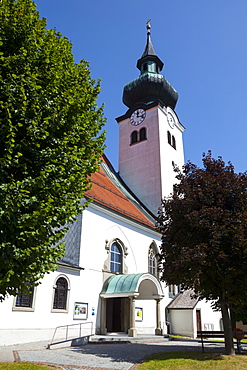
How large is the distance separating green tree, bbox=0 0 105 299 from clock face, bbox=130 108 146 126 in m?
26.6

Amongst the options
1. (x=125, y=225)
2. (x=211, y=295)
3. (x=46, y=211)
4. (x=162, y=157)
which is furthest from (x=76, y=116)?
(x=162, y=157)

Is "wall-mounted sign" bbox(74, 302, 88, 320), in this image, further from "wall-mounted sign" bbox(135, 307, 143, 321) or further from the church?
"wall-mounted sign" bbox(135, 307, 143, 321)

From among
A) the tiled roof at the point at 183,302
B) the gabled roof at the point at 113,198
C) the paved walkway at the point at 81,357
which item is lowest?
the paved walkway at the point at 81,357

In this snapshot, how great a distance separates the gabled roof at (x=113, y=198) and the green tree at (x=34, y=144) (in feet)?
37.1

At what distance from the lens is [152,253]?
26109 millimetres

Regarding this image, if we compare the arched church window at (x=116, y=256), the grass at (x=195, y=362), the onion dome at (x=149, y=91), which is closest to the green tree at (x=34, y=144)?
the grass at (x=195, y=362)

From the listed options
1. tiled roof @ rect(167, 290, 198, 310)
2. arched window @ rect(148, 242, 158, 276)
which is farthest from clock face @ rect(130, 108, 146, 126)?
tiled roof @ rect(167, 290, 198, 310)

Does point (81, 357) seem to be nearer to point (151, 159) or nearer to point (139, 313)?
point (139, 313)

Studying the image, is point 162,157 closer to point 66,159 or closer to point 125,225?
point 125,225

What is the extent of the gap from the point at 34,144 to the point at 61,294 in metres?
11.3

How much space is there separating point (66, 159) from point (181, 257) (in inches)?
244

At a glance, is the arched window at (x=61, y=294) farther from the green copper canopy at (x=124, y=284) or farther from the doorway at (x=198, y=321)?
the doorway at (x=198, y=321)

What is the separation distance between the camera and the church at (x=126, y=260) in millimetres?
15664

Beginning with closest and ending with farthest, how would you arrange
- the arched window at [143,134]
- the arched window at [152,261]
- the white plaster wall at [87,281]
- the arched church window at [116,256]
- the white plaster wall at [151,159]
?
the white plaster wall at [87,281], the arched church window at [116,256], the arched window at [152,261], the white plaster wall at [151,159], the arched window at [143,134]
